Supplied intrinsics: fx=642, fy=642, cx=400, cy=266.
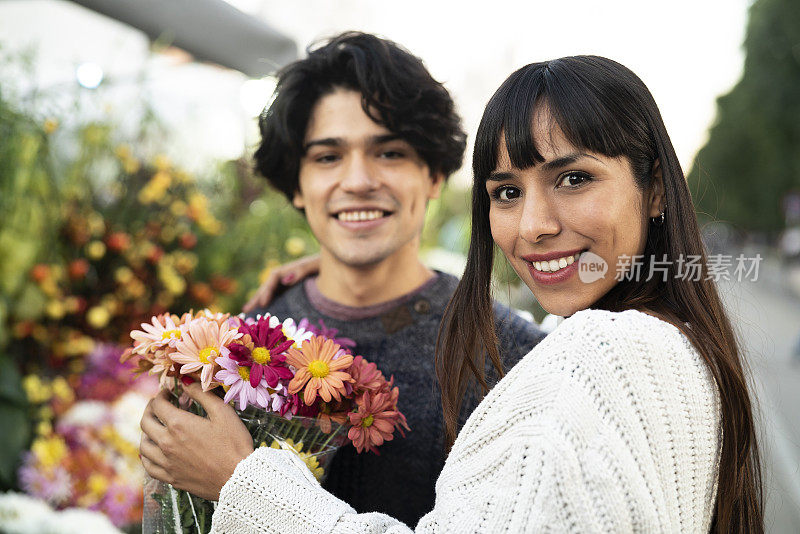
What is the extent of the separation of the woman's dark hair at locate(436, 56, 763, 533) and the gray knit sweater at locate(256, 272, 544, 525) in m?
0.78

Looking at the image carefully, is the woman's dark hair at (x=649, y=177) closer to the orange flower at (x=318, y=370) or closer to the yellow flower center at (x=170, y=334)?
the orange flower at (x=318, y=370)

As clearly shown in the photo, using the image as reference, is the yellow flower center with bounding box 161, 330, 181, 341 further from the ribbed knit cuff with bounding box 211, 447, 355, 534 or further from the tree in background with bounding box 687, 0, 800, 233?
the tree in background with bounding box 687, 0, 800, 233

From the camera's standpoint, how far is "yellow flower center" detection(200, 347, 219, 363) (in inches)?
51.8

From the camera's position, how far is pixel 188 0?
3119mm

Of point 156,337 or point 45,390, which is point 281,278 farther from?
point 156,337

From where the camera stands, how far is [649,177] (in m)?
1.32

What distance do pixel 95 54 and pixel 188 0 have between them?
0.65 m

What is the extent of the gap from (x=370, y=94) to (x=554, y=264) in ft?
3.74

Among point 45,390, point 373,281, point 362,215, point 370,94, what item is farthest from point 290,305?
point 45,390

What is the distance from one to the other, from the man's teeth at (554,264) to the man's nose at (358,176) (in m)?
0.93

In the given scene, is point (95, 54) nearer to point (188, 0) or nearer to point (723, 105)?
point (188, 0)

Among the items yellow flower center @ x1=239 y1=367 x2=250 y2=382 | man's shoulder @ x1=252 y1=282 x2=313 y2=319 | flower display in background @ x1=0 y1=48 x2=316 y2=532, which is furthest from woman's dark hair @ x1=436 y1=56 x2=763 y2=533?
flower display in background @ x1=0 y1=48 x2=316 y2=532

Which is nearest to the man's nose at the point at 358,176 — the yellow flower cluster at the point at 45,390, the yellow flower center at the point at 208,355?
the yellow flower center at the point at 208,355

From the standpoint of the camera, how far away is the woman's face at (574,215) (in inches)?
48.3
